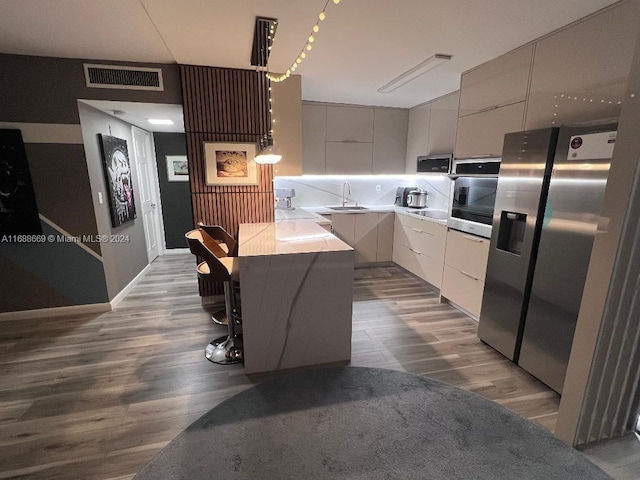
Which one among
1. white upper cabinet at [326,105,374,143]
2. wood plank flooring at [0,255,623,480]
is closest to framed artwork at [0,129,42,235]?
wood plank flooring at [0,255,623,480]

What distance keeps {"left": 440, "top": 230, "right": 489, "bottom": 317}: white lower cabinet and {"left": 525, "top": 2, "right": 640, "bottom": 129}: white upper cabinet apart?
1.19m

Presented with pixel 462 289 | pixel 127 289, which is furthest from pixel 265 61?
pixel 127 289

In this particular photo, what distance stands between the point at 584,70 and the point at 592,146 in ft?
2.06

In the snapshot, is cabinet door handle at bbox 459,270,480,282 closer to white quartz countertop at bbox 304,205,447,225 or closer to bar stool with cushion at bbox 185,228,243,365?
white quartz countertop at bbox 304,205,447,225

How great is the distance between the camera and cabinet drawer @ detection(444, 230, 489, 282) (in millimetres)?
2934

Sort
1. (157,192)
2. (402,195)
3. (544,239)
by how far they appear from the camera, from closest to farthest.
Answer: (544,239) < (402,195) < (157,192)

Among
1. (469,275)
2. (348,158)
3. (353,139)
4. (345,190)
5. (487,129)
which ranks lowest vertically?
(469,275)

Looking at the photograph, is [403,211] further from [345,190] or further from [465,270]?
[465,270]

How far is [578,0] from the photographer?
1.84 metres

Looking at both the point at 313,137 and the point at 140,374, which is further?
the point at 313,137

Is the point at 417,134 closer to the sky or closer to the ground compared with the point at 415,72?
closer to the ground

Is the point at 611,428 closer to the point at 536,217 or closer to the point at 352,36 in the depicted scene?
the point at 536,217

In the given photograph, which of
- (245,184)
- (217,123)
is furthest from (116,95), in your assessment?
(245,184)

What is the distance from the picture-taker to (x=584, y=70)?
6.77 feet
